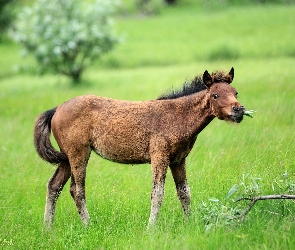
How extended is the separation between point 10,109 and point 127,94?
4162 millimetres

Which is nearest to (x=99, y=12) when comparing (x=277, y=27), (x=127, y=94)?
(x=127, y=94)

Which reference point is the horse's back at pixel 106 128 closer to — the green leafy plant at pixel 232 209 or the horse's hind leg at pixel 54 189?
the horse's hind leg at pixel 54 189

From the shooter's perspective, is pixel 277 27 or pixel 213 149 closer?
pixel 213 149

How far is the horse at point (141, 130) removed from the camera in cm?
701

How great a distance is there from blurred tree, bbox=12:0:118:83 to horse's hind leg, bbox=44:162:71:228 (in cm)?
1650

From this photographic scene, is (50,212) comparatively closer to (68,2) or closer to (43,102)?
(43,102)

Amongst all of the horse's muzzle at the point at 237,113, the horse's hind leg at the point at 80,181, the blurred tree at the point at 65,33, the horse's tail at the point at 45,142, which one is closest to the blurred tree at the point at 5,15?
the blurred tree at the point at 65,33

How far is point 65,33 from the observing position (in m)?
24.4

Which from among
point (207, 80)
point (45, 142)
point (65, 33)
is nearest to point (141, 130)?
point (207, 80)

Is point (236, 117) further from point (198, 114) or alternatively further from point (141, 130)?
point (141, 130)

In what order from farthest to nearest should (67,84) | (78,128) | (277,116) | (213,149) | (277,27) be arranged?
1. (277,27)
2. (67,84)
3. (277,116)
4. (213,149)
5. (78,128)

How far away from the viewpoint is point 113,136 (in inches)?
297

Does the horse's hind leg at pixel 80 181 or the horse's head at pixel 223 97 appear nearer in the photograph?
the horse's head at pixel 223 97

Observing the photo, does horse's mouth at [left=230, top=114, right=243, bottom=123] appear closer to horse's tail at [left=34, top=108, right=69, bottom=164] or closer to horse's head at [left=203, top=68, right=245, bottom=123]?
horse's head at [left=203, top=68, right=245, bottom=123]
